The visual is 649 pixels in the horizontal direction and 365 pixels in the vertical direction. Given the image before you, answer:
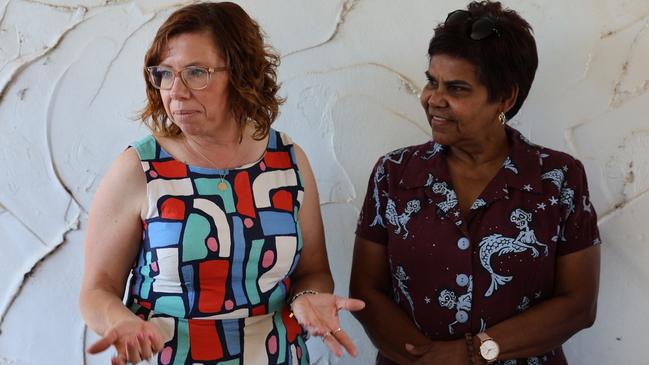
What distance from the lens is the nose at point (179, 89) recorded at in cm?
160

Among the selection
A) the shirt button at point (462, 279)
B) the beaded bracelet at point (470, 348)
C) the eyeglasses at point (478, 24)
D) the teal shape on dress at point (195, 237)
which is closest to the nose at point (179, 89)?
the teal shape on dress at point (195, 237)

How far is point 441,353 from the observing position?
1798mm

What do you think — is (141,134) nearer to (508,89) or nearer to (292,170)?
(292,170)

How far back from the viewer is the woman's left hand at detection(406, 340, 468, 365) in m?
1.79

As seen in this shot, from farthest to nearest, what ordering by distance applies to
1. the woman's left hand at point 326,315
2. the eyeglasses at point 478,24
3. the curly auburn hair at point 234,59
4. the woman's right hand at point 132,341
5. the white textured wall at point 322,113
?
1. the white textured wall at point 322,113
2. the eyeglasses at point 478,24
3. the curly auburn hair at point 234,59
4. the woman's left hand at point 326,315
5. the woman's right hand at point 132,341

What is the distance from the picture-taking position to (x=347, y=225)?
2.17 meters

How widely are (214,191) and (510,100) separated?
0.75 meters

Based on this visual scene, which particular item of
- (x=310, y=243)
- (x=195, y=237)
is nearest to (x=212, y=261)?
(x=195, y=237)

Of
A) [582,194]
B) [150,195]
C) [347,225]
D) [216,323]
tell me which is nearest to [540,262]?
[582,194]

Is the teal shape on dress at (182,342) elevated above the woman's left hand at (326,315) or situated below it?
below

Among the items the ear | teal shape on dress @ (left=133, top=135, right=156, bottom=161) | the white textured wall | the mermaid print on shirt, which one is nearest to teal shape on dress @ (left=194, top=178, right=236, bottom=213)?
teal shape on dress @ (left=133, top=135, right=156, bottom=161)

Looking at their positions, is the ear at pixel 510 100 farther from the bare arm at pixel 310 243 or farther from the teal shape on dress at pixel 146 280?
the teal shape on dress at pixel 146 280

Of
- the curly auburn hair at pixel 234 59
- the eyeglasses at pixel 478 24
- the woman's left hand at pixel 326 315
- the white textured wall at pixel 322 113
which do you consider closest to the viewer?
the woman's left hand at pixel 326 315

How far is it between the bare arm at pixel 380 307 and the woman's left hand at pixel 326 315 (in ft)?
0.95
